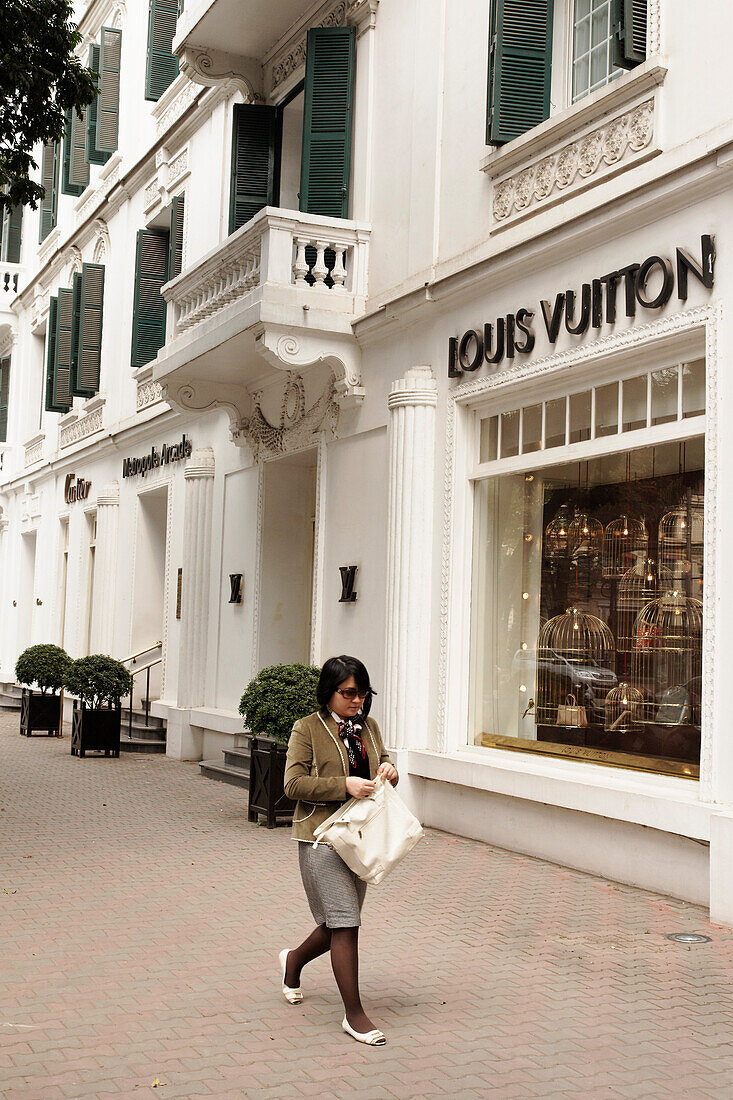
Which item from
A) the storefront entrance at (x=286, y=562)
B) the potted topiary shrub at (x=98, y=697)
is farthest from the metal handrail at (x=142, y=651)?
the storefront entrance at (x=286, y=562)

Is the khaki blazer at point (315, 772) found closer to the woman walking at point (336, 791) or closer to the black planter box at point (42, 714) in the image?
the woman walking at point (336, 791)

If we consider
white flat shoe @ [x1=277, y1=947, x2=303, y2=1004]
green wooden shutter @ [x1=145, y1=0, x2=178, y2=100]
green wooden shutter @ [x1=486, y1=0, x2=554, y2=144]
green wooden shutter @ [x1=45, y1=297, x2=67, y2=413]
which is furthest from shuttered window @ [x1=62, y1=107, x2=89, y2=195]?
white flat shoe @ [x1=277, y1=947, x2=303, y2=1004]

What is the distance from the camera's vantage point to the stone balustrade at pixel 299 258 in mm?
11789

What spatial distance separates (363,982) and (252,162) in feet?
37.1

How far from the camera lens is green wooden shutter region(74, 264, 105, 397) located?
2252 cm

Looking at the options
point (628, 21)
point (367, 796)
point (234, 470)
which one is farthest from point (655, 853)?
point (234, 470)

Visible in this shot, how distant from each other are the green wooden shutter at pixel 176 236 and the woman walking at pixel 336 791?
45.0ft

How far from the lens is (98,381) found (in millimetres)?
22516

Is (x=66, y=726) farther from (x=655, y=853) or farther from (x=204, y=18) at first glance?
(x=655, y=853)

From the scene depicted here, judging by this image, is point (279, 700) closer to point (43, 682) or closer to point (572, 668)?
point (572, 668)

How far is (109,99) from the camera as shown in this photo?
72.2ft

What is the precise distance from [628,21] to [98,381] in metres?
15.8

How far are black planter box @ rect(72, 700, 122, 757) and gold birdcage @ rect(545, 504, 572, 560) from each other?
8.76m

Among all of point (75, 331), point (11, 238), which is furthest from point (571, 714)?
point (11, 238)
